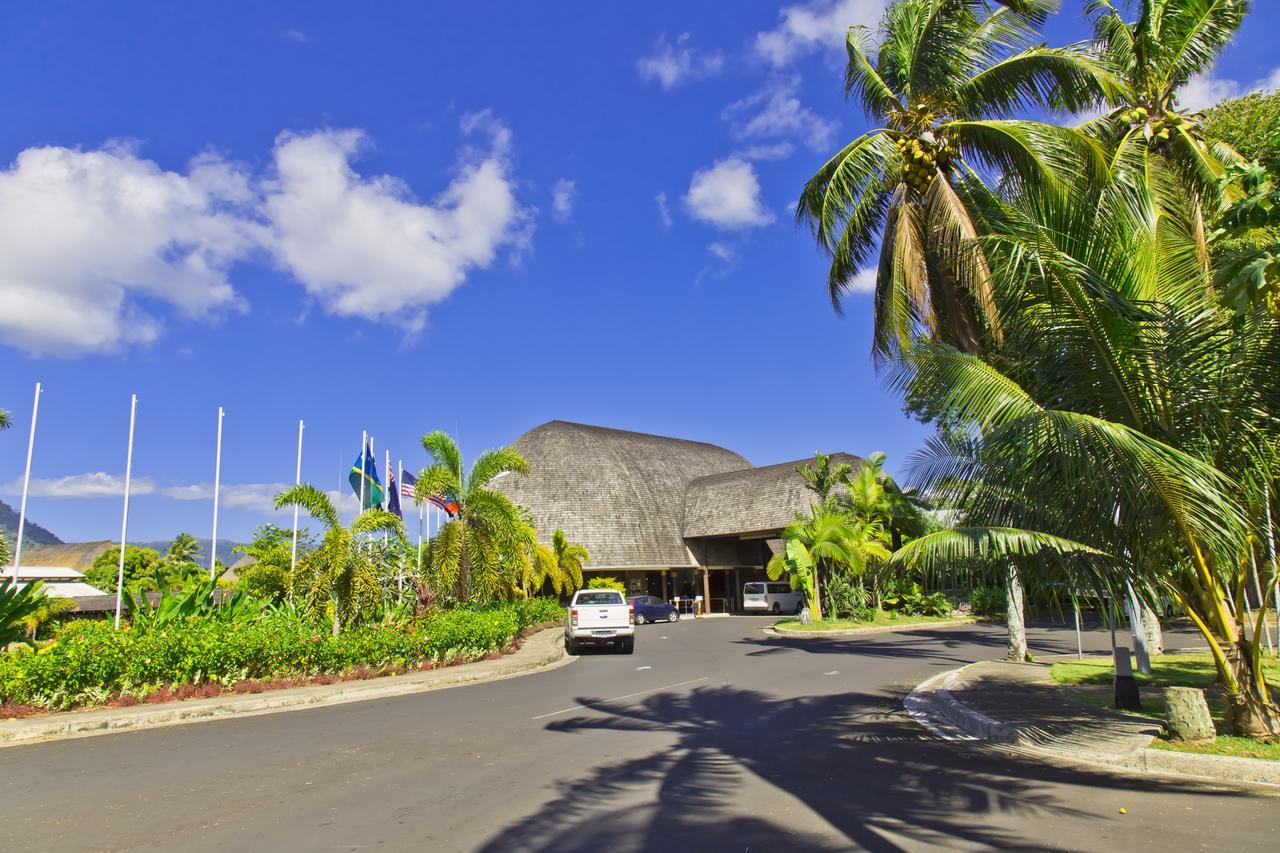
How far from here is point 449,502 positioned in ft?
67.6

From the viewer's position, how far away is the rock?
7219 mm

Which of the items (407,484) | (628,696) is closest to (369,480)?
(407,484)

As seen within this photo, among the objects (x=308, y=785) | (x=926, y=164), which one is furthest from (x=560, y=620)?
(x=308, y=785)

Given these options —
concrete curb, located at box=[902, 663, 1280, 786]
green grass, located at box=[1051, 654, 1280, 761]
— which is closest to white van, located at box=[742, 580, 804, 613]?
green grass, located at box=[1051, 654, 1280, 761]

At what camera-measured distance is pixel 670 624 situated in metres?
35.7

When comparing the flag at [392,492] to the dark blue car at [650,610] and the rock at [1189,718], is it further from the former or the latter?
the rock at [1189,718]

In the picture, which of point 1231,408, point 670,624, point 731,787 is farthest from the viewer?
point 670,624

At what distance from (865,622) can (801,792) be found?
2362 cm

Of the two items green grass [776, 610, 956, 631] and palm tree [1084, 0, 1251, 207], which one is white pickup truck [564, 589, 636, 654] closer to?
green grass [776, 610, 956, 631]

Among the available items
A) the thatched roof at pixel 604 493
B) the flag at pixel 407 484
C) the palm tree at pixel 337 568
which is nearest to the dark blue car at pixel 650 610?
the thatched roof at pixel 604 493

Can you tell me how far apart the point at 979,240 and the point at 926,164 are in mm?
7870

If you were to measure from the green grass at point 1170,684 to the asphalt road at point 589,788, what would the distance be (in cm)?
92

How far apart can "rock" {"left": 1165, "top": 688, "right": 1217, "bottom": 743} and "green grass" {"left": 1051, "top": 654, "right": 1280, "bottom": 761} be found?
0.34ft

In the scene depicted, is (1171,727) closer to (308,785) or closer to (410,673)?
(308,785)
